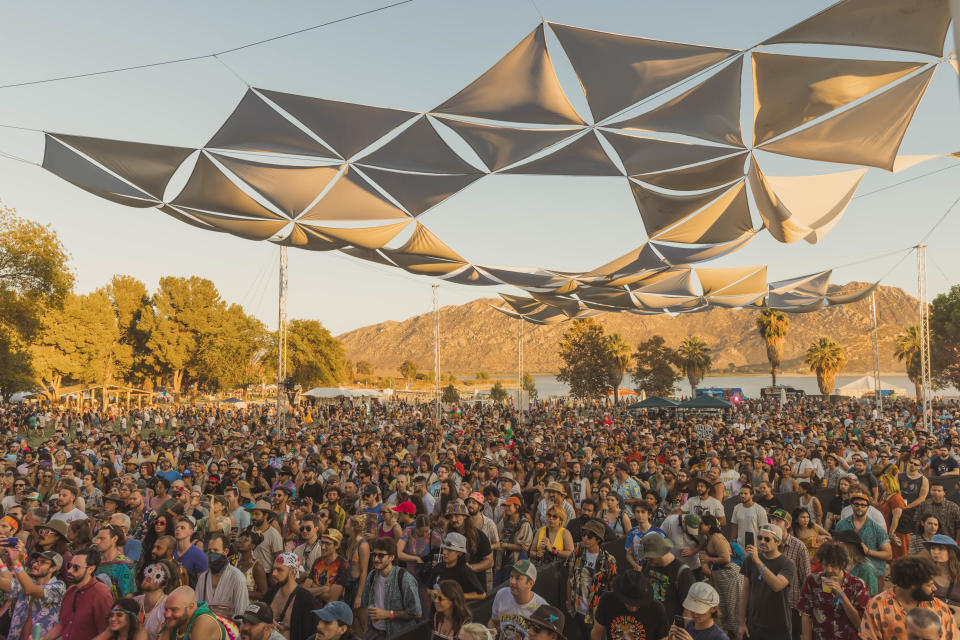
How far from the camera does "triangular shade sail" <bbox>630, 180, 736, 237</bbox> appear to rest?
10594 millimetres

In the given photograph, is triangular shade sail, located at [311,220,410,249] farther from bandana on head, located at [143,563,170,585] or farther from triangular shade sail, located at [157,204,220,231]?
bandana on head, located at [143,563,170,585]

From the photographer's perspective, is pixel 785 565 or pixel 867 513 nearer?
pixel 785 565

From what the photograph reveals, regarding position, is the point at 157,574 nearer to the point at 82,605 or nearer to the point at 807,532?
the point at 82,605

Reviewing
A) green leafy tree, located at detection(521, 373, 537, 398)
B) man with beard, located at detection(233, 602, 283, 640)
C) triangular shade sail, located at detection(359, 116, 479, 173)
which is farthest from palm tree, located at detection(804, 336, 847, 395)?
man with beard, located at detection(233, 602, 283, 640)

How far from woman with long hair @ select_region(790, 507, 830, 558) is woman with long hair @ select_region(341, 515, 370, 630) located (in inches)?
157

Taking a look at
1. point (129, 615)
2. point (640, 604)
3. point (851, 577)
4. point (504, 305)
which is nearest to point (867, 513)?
point (851, 577)

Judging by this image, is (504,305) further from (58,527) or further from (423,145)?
(58,527)

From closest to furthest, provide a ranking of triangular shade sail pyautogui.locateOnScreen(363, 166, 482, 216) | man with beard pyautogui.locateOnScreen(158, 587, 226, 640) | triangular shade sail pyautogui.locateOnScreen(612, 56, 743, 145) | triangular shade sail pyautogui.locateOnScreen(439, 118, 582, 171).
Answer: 1. man with beard pyautogui.locateOnScreen(158, 587, 226, 640)
2. triangular shade sail pyautogui.locateOnScreen(612, 56, 743, 145)
3. triangular shade sail pyautogui.locateOnScreen(439, 118, 582, 171)
4. triangular shade sail pyautogui.locateOnScreen(363, 166, 482, 216)

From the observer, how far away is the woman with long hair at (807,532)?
5996mm

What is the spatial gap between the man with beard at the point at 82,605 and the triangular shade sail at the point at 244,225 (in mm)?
6934

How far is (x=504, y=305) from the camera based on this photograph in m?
25.5

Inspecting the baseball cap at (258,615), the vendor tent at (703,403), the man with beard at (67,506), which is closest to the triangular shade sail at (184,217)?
the man with beard at (67,506)

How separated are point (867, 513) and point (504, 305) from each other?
19.9 meters

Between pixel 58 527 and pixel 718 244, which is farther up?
pixel 718 244
